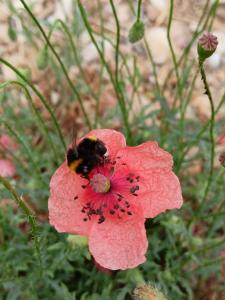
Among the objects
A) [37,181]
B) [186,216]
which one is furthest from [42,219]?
[186,216]

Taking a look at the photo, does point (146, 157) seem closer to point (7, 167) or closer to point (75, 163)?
point (75, 163)

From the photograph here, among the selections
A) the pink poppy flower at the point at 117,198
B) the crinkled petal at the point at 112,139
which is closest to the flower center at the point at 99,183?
the pink poppy flower at the point at 117,198

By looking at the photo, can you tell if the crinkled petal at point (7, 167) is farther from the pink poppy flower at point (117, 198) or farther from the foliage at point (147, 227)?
the pink poppy flower at point (117, 198)

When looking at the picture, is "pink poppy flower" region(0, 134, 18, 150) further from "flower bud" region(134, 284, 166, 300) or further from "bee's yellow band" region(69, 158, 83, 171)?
"flower bud" region(134, 284, 166, 300)

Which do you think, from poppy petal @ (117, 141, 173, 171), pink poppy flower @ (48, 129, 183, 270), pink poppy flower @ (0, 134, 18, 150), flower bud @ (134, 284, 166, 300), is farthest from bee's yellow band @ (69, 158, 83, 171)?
pink poppy flower @ (0, 134, 18, 150)

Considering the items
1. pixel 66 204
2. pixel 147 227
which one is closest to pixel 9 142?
pixel 147 227

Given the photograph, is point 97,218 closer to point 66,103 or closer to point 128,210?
Result: point 128,210
